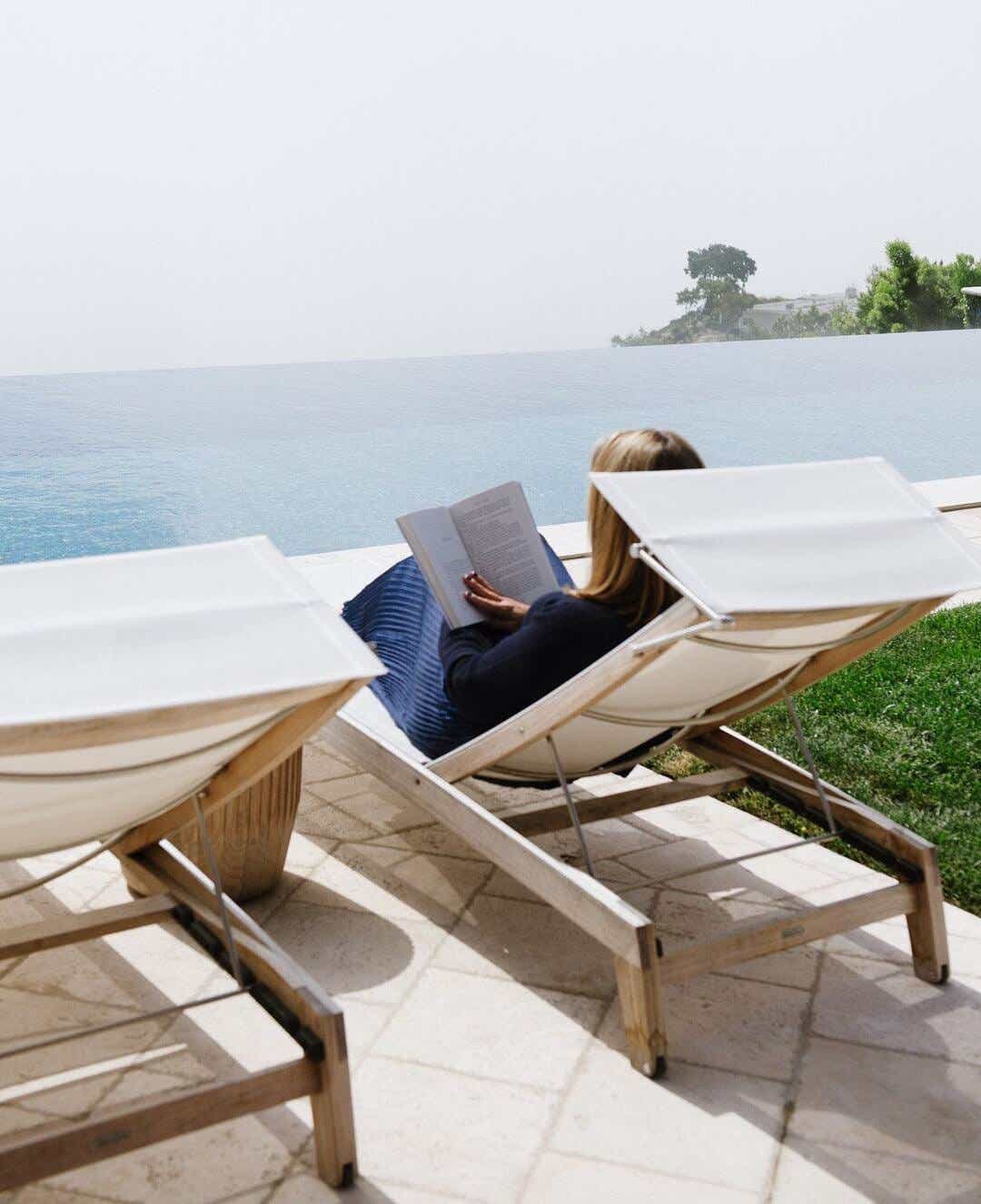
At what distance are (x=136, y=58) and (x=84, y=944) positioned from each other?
31.0m

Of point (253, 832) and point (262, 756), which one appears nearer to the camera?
point (262, 756)

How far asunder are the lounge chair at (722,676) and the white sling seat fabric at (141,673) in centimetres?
58

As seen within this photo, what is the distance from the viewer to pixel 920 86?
34.8 m

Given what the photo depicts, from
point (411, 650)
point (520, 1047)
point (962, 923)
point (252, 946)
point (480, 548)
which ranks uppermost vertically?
point (480, 548)

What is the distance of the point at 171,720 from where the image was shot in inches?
69.7

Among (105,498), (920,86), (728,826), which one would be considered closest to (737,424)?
(105,498)

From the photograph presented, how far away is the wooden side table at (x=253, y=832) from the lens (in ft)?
9.43

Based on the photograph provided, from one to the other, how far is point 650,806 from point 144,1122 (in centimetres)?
140

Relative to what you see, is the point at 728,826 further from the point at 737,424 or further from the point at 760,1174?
the point at 737,424

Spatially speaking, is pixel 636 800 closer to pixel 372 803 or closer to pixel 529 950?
pixel 529 950

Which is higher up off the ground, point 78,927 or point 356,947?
point 78,927

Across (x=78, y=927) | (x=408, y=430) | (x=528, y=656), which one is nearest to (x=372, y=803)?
(x=528, y=656)

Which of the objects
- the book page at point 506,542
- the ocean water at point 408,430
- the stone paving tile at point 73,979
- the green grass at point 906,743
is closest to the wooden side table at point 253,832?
the stone paving tile at point 73,979

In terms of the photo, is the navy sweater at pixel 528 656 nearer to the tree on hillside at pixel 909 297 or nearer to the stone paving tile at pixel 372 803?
the stone paving tile at pixel 372 803
